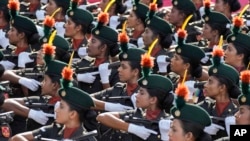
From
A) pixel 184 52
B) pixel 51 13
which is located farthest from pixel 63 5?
pixel 184 52

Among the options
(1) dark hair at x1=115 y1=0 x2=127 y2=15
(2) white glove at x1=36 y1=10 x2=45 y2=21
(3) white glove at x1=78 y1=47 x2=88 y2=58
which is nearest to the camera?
(3) white glove at x1=78 y1=47 x2=88 y2=58

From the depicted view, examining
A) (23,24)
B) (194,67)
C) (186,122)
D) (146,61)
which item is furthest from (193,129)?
(23,24)

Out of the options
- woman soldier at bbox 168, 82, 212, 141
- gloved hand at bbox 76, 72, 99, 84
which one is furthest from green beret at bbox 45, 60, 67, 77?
woman soldier at bbox 168, 82, 212, 141

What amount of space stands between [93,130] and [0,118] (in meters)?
1.13

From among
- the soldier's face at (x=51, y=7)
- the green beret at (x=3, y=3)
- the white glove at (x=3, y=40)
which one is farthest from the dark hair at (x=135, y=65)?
the soldier's face at (x=51, y=7)

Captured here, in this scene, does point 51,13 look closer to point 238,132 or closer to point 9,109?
point 9,109

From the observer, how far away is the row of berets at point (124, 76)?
30.5 feet

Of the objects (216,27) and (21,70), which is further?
(216,27)

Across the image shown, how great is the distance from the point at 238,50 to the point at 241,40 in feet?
0.40

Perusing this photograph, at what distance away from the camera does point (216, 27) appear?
13055mm

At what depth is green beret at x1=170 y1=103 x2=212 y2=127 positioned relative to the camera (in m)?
8.77

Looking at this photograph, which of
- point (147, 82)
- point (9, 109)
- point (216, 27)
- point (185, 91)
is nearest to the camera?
point (185, 91)

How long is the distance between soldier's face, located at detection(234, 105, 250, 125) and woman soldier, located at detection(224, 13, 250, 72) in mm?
2378

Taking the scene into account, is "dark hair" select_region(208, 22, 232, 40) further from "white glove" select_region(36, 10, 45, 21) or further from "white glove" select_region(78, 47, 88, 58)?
"white glove" select_region(36, 10, 45, 21)
